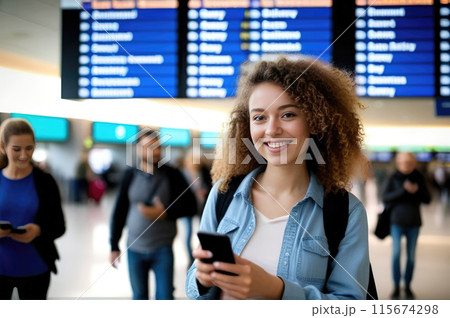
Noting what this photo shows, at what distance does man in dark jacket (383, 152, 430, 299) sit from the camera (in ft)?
6.48

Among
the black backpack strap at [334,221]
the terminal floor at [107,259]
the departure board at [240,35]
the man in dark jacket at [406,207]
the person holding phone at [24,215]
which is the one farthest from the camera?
the man in dark jacket at [406,207]

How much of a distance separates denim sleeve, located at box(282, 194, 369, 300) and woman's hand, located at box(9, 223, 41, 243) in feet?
3.02

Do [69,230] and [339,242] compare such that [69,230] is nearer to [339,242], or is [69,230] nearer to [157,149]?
[157,149]

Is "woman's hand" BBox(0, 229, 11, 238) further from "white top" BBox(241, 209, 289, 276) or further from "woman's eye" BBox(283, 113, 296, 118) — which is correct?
"woman's eye" BBox(283, 113, 296, 118)

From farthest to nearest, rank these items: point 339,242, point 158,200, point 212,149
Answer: point 158,200, point 212,149, point 339,242

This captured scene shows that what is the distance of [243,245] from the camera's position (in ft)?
3.18

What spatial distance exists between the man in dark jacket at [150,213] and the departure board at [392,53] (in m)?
0.83

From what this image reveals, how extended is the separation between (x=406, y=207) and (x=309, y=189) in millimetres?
1255

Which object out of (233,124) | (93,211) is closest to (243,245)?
(233,124)

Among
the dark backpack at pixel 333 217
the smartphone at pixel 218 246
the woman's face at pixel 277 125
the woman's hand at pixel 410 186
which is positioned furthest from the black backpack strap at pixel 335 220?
the woman's hand at pixel 410 186

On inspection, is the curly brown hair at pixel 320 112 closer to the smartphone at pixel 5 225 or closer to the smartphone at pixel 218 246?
the smartphone at pixel 218 246

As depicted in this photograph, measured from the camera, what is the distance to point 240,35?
1.68 meters

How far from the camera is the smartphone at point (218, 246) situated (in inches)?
33.2

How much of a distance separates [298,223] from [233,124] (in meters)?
0.36
